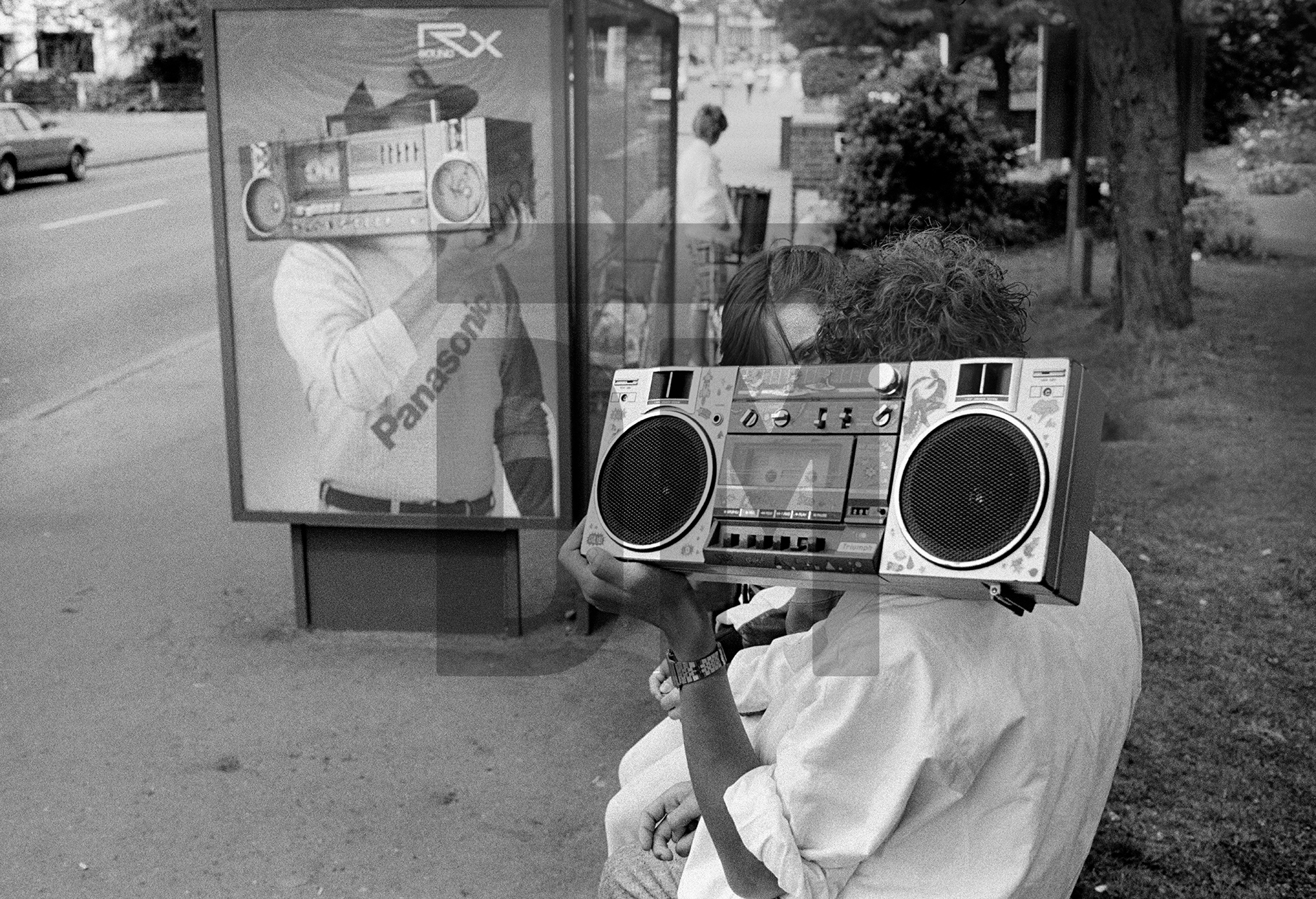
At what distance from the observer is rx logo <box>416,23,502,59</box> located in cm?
459

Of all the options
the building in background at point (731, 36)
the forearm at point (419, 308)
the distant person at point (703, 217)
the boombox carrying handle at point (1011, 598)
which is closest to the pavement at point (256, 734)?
the forearm at point (419, 308)

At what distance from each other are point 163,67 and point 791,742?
44225 millimetres

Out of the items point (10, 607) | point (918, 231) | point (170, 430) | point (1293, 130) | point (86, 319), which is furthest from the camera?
point (1293, 130)

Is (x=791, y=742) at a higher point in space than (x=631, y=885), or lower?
higher

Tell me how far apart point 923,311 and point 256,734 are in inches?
124

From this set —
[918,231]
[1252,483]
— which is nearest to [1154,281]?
[1252,483]

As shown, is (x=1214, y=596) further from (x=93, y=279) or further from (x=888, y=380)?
(x=93, y=279)

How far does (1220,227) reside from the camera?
1631cm

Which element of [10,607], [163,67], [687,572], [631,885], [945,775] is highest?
[163,67]

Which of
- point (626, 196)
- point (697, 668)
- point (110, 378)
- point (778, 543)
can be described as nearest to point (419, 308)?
point (626, 196)

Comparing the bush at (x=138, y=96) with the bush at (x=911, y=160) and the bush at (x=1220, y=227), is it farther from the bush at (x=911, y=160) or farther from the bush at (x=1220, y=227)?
the bush at (x=1220, y=227)

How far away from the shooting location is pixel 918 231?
213cm

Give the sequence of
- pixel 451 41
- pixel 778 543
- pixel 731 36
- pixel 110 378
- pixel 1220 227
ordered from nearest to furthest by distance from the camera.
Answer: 1. pixel 778 543
2. pixel 451 41
3. pixel 110 378
4. pixel 1220 227
5. pixel 731 36

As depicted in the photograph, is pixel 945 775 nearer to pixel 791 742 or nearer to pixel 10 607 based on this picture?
pixel 791 742
